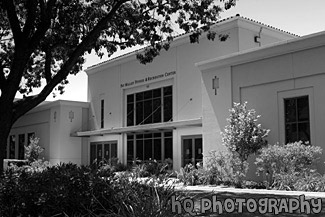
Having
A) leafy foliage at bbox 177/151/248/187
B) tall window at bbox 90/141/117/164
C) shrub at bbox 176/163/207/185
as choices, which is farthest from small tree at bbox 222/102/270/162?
tall window at bbox 90/141/117/164

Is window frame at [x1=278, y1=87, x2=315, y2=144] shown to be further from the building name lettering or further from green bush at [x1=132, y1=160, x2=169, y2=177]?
the building name lettering

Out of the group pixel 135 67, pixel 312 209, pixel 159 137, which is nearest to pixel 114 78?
pixel 135 67

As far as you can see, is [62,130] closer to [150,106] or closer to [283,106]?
[150,106]

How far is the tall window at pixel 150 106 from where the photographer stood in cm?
2943

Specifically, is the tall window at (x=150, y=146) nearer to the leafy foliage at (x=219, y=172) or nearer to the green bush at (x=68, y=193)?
the leafy foliage at (x=219, y=172)

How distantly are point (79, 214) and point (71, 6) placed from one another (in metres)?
8.99

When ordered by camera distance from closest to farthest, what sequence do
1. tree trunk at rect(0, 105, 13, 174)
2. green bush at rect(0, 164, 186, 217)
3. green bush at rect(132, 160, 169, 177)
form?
green bush at rect(0, 164, 186, 217), green bush at rect(132, 160, 169, 177), tree trunk at rect(0, 105, 13, 174)

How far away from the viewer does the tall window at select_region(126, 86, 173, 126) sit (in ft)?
96.5

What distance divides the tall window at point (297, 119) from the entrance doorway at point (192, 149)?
823cm

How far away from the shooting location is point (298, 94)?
18.3 meters

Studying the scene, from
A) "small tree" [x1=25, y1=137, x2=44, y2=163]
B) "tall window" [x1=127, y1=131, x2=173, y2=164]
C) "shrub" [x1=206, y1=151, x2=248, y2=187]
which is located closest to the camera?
"shrub" [x1=206, y1=151, x2=248, y2=187]

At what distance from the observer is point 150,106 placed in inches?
1227

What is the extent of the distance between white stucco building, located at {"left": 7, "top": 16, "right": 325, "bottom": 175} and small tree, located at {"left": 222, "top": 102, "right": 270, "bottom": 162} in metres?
0.96

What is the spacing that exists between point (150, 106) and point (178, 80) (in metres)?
4.04
